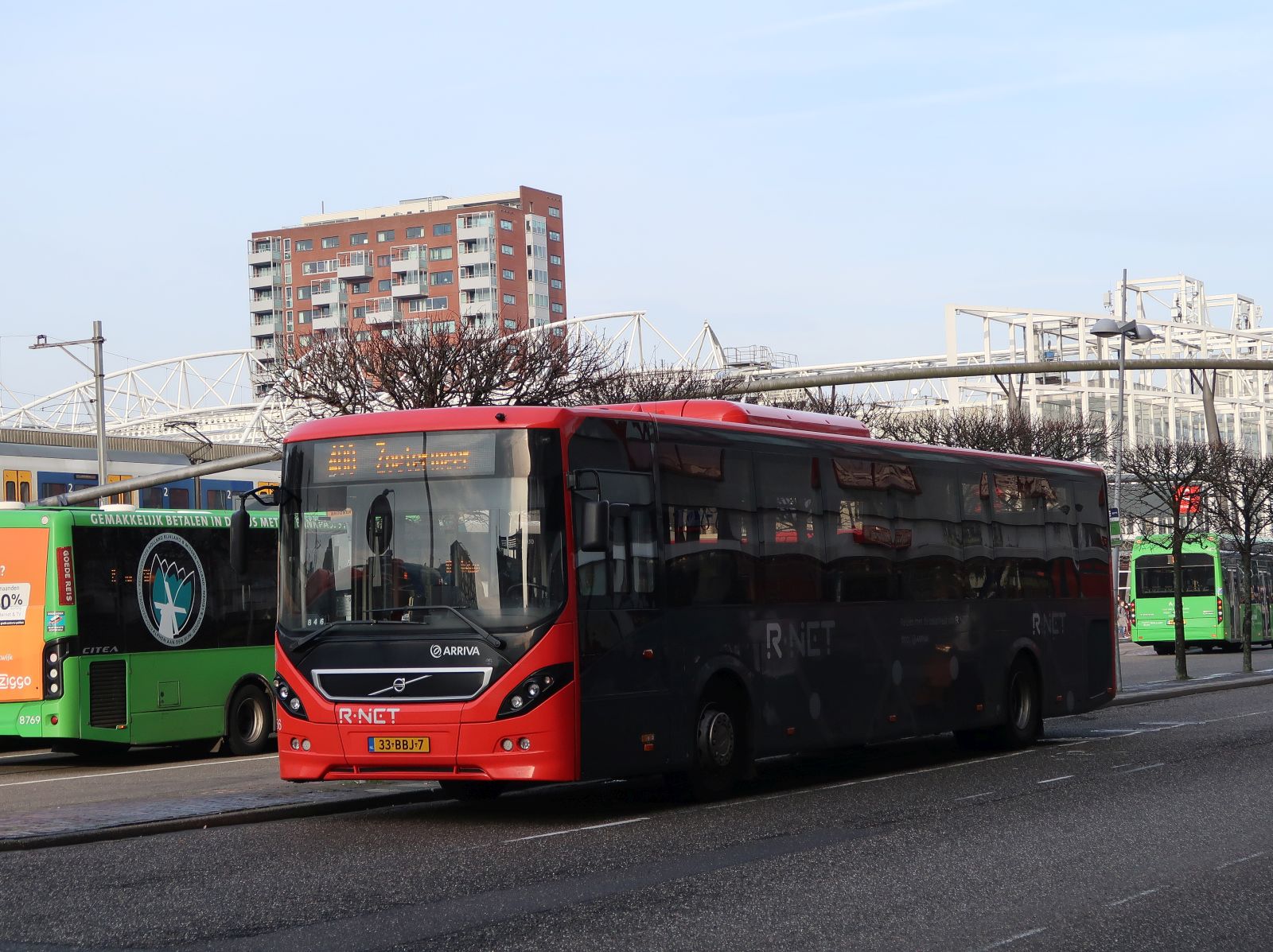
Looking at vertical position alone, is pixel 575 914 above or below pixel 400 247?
below

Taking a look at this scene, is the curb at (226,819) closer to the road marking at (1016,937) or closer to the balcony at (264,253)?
the road marking at (1016,937)

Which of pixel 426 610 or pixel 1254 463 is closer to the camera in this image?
pixel 426 610

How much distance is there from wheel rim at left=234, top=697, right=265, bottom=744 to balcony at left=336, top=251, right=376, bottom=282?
129m

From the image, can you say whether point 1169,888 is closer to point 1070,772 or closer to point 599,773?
point 599,773

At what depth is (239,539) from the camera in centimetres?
1349

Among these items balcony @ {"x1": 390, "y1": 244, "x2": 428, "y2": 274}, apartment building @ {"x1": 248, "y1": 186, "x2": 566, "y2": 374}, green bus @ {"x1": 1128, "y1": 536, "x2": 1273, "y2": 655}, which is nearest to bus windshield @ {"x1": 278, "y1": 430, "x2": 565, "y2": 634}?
green bus @ {"x1": 1128, "y1": 536, "x2": 1273, "y2": 655}

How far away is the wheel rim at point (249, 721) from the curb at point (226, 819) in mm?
6347

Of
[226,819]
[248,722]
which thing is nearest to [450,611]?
[226,819]

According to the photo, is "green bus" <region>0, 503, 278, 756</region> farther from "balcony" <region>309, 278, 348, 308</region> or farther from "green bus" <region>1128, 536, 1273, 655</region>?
"balcony" <region>309, 278, 348, 308</region>

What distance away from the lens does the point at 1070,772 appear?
16234 millimetres

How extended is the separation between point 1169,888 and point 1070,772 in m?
6.86

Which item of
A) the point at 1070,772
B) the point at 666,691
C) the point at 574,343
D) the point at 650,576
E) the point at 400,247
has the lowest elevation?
the point at 1070,772

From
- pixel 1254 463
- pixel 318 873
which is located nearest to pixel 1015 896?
pixel 318 873

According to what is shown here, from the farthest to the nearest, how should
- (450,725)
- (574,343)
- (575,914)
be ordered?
(574,343)
(450,725)
(575,914)
